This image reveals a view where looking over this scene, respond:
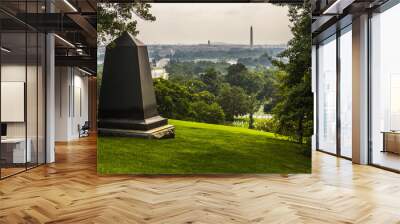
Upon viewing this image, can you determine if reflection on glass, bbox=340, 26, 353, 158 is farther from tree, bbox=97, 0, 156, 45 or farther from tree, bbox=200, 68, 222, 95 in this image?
tree, bbox=97, 0, 156, 45

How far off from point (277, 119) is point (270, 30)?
1.48 metres

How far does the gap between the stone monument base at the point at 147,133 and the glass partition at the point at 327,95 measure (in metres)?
5.03

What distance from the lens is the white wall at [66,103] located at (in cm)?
1454

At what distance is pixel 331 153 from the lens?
33.4 ft

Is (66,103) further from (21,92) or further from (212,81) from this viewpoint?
(212,81)

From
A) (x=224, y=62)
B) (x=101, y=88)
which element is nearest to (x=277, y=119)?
(x=224, y=62)

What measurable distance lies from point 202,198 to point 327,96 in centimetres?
658

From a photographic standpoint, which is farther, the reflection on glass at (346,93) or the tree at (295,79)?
the reflection on glass at (346,93)

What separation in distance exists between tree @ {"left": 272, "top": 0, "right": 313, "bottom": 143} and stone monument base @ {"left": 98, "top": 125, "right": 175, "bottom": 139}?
5.84 ft

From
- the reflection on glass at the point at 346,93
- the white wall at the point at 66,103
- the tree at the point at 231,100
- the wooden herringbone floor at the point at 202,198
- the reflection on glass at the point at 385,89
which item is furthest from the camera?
the white wall at the point at 66,103

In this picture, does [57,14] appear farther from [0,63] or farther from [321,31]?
[321,31]

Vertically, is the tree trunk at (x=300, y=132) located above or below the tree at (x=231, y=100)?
below

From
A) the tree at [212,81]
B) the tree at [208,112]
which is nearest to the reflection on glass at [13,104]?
the tree at [208,112]

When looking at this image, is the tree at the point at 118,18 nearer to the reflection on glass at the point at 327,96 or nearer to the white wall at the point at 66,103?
the reflection on glass at the point at 327,96
